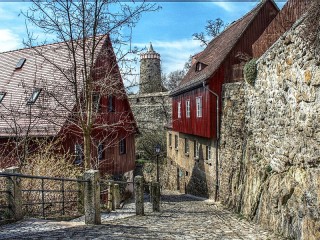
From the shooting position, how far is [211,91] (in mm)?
17828

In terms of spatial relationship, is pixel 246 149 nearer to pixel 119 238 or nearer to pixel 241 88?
pixel 241 88

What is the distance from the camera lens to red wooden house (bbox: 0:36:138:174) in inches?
460

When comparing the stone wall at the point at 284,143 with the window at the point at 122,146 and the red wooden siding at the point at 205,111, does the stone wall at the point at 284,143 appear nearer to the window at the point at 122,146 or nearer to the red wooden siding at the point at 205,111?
the red wooden siding at the point at 205,111

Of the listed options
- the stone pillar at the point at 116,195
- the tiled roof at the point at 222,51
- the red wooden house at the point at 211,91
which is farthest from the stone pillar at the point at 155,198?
the tiled roof at the point at 222,51

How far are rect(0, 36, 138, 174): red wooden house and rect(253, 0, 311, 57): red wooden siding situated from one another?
5.34 meters

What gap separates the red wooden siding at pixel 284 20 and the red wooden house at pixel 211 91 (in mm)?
A: 3976

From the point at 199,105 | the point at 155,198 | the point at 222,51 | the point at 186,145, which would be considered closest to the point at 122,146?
the point at 199,105

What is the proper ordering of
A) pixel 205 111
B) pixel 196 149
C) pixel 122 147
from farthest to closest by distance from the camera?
pixel 196 149 < pixel 122 147 < pixel 205 111

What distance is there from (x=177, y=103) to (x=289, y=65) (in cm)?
1698

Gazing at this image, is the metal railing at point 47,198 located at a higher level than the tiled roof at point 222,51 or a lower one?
lower

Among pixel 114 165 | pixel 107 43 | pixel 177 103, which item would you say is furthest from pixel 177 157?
pixel 107 43

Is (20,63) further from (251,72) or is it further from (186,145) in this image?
(251,72)

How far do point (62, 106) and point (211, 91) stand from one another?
28.3ft

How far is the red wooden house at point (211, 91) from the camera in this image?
58.9 ft
